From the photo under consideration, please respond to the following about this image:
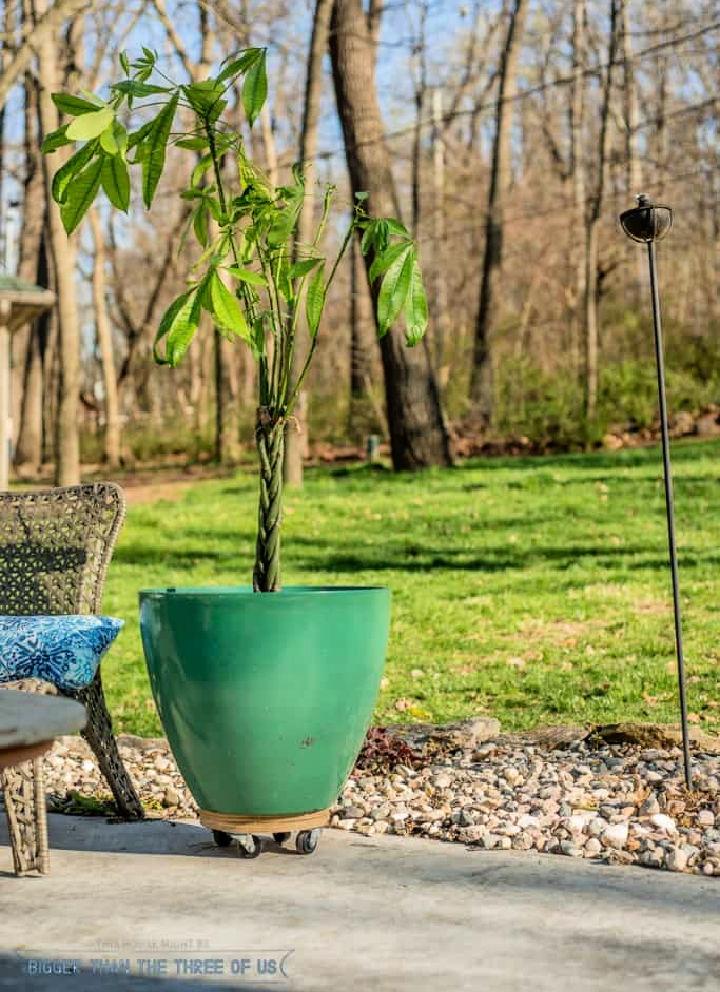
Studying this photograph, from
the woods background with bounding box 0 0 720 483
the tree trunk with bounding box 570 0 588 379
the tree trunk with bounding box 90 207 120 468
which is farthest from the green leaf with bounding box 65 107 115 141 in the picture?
the tree trunk with bounding box 90 207 120 468

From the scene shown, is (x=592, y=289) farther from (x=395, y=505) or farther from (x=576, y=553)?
(x=576, y=553)

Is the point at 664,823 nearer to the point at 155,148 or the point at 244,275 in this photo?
the point at 244,275

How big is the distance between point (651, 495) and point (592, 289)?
6.39 m

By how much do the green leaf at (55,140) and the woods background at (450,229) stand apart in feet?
24.0

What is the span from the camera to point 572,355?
24125mm

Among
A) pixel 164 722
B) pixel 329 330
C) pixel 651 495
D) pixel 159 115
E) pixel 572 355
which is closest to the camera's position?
pixel 159 115

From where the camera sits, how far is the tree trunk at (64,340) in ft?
48.8

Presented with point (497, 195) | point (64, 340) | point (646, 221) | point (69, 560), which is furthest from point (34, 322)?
point (646, 221)

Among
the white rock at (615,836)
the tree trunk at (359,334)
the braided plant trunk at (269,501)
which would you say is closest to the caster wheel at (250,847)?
the braided plant trunk at (269,501)

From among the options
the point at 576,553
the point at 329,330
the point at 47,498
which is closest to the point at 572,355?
the point at 329,330

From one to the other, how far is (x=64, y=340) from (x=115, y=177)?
1230 cm

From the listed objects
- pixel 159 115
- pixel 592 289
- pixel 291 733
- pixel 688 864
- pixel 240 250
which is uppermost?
pixel 592 289

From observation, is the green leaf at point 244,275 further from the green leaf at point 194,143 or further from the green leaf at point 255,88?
the green leaf at point 194,143

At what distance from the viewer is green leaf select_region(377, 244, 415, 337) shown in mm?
3318
